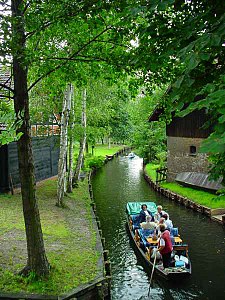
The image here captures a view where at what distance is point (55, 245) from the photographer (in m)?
12.4

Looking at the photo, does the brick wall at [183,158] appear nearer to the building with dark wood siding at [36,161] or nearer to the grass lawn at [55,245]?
the building with dark wood siding at [36,161]

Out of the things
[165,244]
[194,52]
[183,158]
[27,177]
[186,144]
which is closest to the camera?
[194,52]

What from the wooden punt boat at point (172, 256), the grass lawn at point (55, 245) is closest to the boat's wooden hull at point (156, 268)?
the wooden punt boat at point (172, 256)

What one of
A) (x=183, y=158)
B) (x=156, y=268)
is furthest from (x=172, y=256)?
(x=183, y=158)

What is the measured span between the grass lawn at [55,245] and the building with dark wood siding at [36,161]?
4.04 ft

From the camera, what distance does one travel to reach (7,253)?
1130 centimetres

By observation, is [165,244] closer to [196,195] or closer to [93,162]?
[196,195]

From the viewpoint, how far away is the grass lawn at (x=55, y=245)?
9029mm

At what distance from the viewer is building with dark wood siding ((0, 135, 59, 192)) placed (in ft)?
68.5

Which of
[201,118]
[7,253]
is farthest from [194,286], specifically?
[201,118]

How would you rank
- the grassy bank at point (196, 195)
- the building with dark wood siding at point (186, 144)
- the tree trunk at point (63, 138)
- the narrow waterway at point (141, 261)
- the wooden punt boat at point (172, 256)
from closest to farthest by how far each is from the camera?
the narrow waterway at point (141, 261) → the wooden punt boat at point (172, 256) → the tree trunk at point (63, 138) → the grassy bank at point (196, 195) → the building with dark wood siding at point (186, 144)

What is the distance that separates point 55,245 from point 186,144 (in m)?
17.3

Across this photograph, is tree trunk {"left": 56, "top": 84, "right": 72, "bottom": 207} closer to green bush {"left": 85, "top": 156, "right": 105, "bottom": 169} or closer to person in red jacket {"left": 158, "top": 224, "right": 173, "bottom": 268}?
person in red jacket {"left": 158, "top": 224, "right": 173, "bottom": 268}

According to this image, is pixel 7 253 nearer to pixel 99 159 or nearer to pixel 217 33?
pixel 217 33
